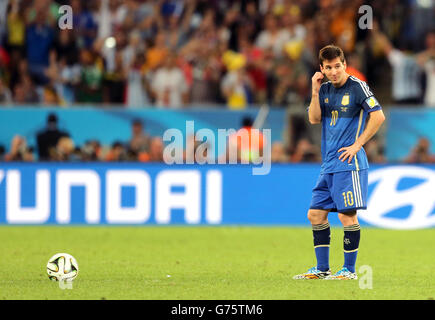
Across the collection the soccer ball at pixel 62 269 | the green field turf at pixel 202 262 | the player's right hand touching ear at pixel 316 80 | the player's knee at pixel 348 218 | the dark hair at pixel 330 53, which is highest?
the dark hair at pixel 330 53

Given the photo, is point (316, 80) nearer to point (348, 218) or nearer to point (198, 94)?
point (348, 218)

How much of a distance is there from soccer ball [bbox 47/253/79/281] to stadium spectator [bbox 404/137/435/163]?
318 inches

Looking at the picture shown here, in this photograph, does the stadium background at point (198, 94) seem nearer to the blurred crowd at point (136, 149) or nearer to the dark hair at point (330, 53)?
the blurred crowd at point (136, 149)

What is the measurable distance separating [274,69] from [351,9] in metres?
2.08

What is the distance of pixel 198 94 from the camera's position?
1617cm

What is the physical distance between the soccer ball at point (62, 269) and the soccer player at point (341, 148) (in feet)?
6.75

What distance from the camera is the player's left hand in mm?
8000

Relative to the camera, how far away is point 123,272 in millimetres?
8844

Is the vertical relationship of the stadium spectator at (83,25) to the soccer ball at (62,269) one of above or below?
above

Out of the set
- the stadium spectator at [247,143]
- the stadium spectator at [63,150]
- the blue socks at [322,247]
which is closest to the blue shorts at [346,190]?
the blue socks at [322,247]

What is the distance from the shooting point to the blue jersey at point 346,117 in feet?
26.5

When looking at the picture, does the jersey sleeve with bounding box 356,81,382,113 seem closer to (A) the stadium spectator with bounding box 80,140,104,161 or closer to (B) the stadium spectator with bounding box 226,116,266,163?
(B) the stadium spectator with bounding box 226,116,266,163
